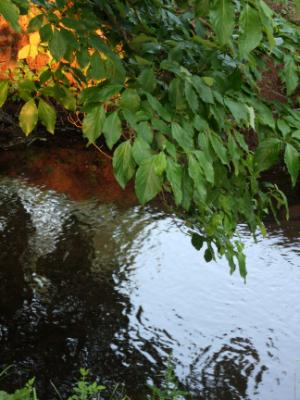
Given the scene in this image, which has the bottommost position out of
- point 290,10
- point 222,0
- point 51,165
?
point 51,165

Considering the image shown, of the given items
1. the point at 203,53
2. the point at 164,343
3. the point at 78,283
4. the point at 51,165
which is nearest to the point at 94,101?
the point at 203,53

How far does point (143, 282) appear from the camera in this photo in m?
7.77

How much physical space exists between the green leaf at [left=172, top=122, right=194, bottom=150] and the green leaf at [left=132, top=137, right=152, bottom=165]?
0.47 feet

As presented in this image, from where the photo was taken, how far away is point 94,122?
1.97 meters

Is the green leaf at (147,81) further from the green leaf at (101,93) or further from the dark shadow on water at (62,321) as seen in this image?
the dark shadow on water at (62,321)

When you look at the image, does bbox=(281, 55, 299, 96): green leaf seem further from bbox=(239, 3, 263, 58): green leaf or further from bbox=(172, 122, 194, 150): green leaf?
bbox=(239, 3, 263, 58): green leaf

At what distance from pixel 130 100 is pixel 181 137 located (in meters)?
0.20

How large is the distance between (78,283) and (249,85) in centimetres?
534

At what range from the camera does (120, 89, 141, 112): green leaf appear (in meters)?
2.01

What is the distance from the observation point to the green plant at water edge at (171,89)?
190 cm

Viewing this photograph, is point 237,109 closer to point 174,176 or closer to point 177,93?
point 177,93

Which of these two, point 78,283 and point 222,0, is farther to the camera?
point 78,283

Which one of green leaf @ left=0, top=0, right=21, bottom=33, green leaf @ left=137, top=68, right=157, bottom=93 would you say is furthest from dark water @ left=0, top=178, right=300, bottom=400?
green leaf @ left=0, top=0, right=21, bottom=33

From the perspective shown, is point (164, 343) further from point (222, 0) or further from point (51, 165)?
point (51, 165)
